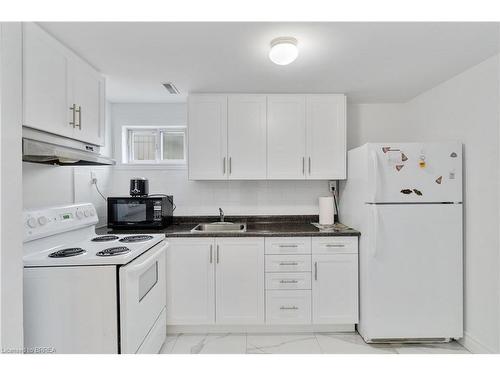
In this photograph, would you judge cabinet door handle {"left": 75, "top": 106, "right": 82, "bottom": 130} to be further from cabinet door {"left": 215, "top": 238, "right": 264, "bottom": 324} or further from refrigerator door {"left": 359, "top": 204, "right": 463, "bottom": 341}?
refrigerator door {"left": 359, "top": 204, "right": 463, "bottom": 341}

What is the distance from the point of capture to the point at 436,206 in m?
2.09

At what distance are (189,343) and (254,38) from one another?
93.0 inches

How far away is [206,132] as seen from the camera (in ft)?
8.50

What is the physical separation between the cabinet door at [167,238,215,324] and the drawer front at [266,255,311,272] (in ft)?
1.68

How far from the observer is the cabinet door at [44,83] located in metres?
1.40

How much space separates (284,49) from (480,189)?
1781mm

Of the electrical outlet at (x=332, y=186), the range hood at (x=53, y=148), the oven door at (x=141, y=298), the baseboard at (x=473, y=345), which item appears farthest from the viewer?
the electrical outlet at (x=332, y=186)

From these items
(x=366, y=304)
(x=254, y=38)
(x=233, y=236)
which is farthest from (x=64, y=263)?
(x=366, y=304)

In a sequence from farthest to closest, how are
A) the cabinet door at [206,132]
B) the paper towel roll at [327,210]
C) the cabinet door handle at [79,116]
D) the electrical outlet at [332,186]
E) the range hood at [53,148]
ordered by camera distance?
the electrical outlet at [332,186] < the paper towel roll at [327,210] < the cabinet door at [206,132] < the cabinet door handle at [79,116] < the range hood at [53,148]

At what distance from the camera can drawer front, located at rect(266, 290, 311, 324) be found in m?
2.31

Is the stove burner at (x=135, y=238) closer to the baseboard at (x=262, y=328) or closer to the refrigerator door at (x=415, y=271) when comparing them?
the baseboard at (x=262, y=328)

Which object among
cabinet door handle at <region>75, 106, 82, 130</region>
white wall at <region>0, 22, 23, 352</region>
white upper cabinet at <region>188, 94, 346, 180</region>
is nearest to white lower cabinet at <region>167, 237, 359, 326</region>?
white upper cabinet at <region>188, 94, 346, 180</region>

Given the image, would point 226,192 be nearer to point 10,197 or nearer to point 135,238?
point 135,238

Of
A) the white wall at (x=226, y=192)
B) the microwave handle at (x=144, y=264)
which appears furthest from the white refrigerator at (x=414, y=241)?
the microwave handle at (x=144, y=264)
